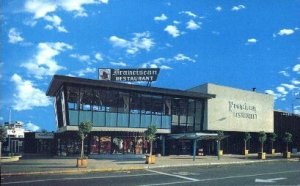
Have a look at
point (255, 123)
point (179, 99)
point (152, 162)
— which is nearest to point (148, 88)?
point (179, 99)

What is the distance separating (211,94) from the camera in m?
54.9

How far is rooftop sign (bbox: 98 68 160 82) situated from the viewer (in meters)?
53.6

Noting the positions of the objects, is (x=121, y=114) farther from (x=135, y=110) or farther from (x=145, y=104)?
(x=145, y=104)

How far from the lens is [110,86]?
4622cm

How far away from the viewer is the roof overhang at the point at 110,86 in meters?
43.5

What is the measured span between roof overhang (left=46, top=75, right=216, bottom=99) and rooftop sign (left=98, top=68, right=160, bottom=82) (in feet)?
12.2

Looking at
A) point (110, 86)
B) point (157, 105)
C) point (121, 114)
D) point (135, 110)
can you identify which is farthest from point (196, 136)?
point (110, 86)

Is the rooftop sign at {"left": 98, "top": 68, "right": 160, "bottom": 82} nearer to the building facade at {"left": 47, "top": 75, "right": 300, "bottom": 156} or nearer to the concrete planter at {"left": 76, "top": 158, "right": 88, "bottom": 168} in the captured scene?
the building facade at {"left": 47, "top": 75, "right": 300, "bottom": 156}

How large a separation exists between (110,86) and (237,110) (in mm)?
21058

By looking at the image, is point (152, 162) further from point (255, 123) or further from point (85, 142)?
point (255, 123)

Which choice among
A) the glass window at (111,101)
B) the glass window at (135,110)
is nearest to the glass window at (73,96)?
the glass window at (111,101)

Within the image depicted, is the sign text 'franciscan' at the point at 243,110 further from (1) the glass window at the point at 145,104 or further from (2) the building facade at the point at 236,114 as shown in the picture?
(1) the glass window at the point at 145,104

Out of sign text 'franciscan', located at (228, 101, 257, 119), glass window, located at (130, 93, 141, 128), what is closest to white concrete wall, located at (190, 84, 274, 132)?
sign text 'franciscan', located at (228, 101, 257, 119)

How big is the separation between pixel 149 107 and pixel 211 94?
902 cm
